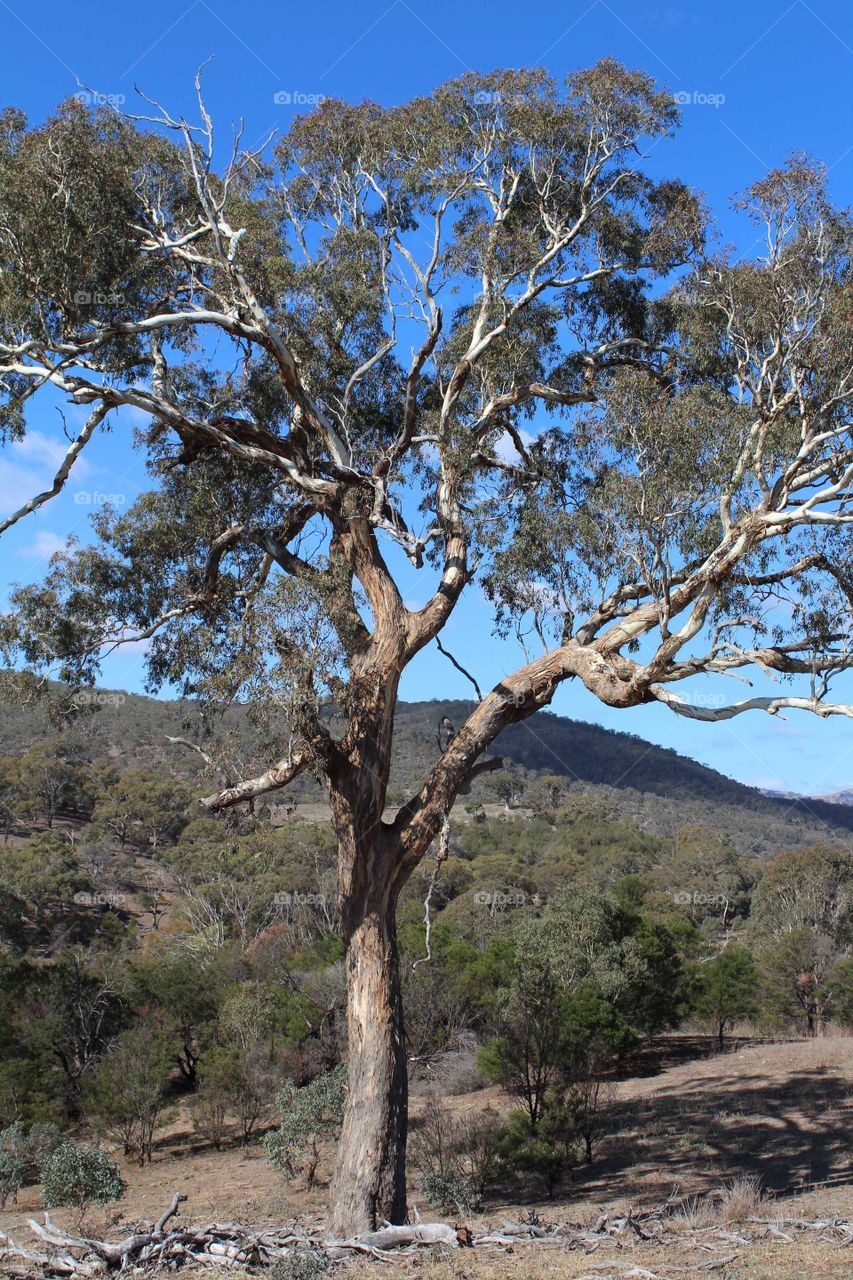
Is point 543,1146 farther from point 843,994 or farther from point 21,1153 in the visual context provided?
point 843,994

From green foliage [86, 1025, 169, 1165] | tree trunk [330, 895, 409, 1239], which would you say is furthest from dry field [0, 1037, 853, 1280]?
tree trunk [330, 895, 409, 1239]

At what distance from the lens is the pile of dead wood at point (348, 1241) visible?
21.8 feet

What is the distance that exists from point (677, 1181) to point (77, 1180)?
657cm

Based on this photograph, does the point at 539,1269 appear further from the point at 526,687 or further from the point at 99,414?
the point at 99,414

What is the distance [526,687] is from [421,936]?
52.0 ft

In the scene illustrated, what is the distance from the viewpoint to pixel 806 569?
1014cm

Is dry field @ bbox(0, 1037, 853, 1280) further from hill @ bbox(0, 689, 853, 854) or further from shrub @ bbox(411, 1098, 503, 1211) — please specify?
hill @ bbox(0, 689, 853, 854)

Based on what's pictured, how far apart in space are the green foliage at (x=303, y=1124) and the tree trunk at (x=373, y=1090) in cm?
543

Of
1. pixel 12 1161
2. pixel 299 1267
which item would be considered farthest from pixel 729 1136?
pixel 299 1267

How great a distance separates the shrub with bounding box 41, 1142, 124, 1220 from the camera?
422 inches

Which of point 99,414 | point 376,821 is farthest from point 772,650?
point 99,414

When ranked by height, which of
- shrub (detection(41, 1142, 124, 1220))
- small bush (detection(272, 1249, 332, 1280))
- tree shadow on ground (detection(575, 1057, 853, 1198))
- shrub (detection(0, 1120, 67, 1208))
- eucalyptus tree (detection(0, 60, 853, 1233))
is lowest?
shrub (detection(0, 1120, 67, 1208))

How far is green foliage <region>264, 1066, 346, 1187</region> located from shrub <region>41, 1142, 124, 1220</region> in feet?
9.84

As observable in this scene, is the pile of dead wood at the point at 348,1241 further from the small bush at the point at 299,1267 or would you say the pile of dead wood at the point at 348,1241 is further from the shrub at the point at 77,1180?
the shrub at the point at 77,1180
